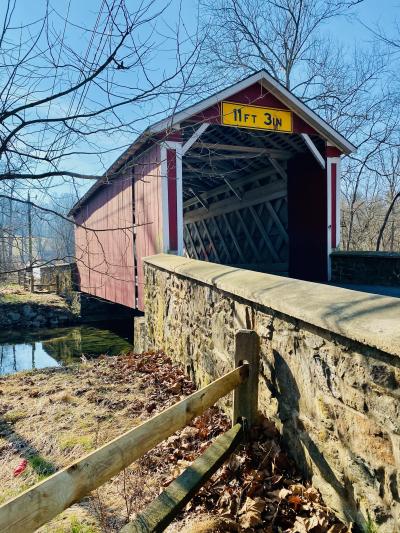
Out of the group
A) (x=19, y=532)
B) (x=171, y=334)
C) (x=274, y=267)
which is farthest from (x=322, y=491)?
(x=274, y=267)

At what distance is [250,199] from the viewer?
10.9 meters

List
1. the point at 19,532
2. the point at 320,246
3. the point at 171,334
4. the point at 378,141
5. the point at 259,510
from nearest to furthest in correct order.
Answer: the point at 19,532 → the point at 259,510 → the point at 171,334 → the point at 320,246 → the point at 378,141

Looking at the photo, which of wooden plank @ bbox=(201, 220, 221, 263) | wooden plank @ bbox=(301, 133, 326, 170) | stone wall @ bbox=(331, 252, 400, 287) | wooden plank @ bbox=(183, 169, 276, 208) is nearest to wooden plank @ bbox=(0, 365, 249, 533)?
stone wall @ bbox=(331, 252, 400, 287)

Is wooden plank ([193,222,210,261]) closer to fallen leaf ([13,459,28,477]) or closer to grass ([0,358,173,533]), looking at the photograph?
grass ([0,358,173,533])

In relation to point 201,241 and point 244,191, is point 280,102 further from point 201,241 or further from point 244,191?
point 201,241

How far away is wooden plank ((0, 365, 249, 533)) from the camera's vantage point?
4.12 ft

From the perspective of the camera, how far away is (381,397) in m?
1.60

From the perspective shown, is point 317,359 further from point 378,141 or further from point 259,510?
point 378,141

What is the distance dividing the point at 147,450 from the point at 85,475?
408mm

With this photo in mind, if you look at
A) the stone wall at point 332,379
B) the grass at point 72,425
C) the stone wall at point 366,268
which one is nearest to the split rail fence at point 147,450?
the stone wall at point 332,379

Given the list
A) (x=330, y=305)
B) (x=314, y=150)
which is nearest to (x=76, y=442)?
(x=330, y=305)

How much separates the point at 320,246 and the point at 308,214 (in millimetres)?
774

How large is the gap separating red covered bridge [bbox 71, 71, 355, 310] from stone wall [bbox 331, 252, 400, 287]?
256 mm

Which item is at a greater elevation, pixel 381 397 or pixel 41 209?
pixel 41 209
